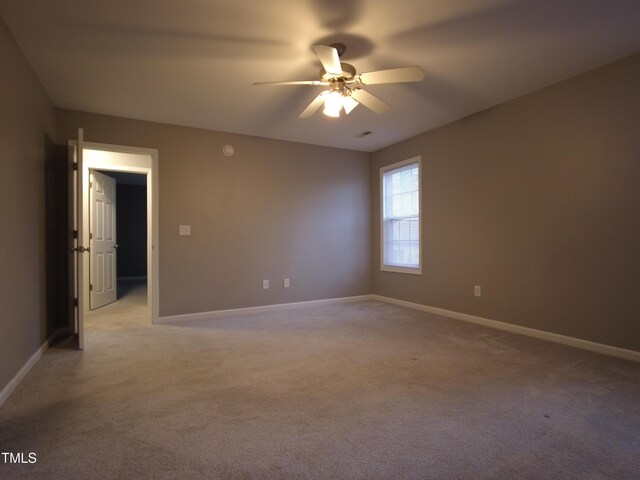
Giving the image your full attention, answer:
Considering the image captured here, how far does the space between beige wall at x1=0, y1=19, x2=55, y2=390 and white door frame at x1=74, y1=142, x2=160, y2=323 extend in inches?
23.9

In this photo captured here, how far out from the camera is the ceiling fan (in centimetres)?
226

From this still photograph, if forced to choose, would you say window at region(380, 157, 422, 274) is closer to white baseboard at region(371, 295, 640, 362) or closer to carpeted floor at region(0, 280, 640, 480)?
white baseboard at region(371, 295, 640, 362)

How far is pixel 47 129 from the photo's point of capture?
10.8ft

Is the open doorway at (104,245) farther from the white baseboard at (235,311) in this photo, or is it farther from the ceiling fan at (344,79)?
the ceiling fan at (344,79)

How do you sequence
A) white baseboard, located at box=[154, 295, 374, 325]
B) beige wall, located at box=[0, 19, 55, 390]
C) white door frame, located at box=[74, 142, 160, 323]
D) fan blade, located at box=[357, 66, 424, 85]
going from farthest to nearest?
white baseboard, located at box=[154, 295, 374, 325] < white door frame, located at box=[74, 142, 160, 323] < fan blade, located at box=[357, 66, 424, 85] < beige wall, located at box=[0, 19, 55, 390]

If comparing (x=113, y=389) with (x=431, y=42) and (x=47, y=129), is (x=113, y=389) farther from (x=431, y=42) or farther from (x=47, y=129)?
(x=431, y=42)

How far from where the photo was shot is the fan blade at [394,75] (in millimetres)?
2281

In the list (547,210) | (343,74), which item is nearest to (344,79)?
(343,74)

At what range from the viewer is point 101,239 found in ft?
17.1

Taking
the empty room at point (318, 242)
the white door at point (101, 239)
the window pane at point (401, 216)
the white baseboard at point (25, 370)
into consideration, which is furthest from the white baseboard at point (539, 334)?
A: the white door at point (101, 239)

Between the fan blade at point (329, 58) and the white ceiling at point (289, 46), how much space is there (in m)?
0.26

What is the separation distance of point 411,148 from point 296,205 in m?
1.81

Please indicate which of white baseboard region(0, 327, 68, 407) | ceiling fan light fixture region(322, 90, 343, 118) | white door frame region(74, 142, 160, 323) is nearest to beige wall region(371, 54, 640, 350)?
ceiling fan light fixture region(322, 90, 343, 118)

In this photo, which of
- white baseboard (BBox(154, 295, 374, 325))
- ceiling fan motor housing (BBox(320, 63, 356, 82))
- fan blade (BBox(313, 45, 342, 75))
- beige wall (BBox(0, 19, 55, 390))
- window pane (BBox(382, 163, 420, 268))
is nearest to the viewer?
fan blade (BBox(313, 45, 342, 75))
